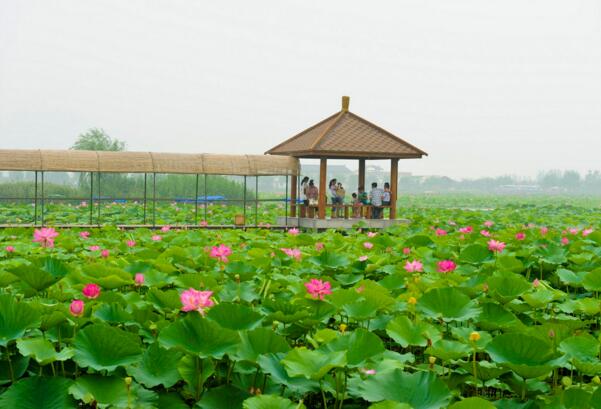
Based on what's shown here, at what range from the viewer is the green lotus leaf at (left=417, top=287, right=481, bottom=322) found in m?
3.16

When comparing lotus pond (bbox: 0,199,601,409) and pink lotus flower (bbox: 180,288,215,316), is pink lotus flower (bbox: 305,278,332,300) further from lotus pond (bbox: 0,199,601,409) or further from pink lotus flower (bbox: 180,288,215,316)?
pink lotus flower (bbox: 180,288,215,316)

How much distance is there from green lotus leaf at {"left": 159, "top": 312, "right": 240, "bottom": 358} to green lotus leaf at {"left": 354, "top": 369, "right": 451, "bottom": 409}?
18.7 inches

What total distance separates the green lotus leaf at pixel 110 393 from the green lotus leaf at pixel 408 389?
2.45ft

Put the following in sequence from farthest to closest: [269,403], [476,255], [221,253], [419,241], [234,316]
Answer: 1. [419,241]
2. [476,255]
3. [221,253]
4. [234,316]
5. [269,403]

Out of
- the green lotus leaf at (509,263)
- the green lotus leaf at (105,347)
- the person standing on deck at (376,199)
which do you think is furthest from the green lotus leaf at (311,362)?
the person standing on deck at (376,199)

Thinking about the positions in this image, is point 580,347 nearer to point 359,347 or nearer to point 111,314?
point 359,347

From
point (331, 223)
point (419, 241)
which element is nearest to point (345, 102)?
point (331, 223)

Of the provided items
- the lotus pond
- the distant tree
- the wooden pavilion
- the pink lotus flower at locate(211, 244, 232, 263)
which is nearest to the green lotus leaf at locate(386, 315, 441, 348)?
the lotus pond

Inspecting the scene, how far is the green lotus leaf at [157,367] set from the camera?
238cm

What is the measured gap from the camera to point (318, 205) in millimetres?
12523

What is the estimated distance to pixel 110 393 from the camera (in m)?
2.26

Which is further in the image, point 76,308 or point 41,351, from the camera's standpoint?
point 76,308

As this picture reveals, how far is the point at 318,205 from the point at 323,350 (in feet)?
33.1

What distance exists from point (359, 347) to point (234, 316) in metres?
0.49
